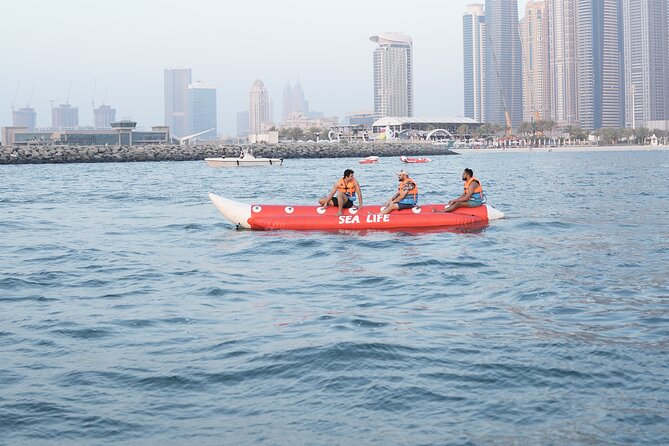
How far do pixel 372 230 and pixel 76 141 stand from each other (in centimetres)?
13575

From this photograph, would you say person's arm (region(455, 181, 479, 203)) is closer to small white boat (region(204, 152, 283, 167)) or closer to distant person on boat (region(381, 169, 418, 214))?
distant person on boat (region(381, 169, 418, 214))

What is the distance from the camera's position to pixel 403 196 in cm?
1984

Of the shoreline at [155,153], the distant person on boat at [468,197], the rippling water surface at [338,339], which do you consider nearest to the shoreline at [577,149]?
the shoreline at [155,153]

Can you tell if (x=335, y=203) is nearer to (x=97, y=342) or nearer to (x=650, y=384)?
(x=97, y=342)

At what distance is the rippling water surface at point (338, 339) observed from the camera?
23.7 feet

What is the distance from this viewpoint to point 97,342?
998cm

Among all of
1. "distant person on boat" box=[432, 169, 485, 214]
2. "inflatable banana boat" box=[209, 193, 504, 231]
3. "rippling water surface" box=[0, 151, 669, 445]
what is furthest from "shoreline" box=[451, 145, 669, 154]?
"rippling water surface" box=[0, 151, 669, 445]

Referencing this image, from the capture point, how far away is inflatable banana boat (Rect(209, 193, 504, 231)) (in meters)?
19.7

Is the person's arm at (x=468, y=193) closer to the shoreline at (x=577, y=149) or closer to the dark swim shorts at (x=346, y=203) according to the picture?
the dark swim shorts at (x=346, y=203)

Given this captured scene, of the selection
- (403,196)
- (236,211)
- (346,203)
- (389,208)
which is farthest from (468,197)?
(236,211)

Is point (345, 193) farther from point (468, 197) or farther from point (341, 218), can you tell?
point (468, 197)

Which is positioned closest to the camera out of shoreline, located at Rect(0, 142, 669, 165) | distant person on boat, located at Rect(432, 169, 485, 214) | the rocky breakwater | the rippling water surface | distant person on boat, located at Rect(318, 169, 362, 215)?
the rippling water surface

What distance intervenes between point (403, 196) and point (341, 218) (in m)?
1.44

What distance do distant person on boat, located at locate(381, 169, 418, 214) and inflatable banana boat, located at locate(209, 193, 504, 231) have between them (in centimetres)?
11
